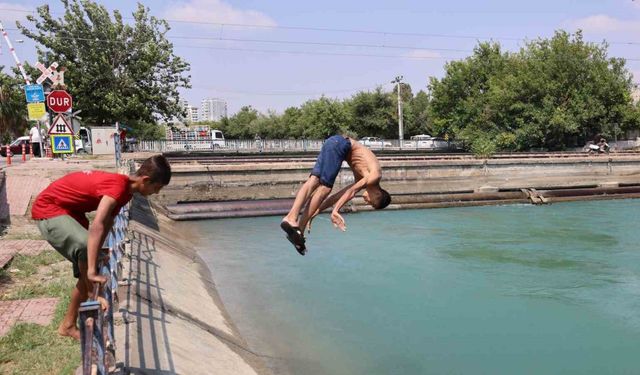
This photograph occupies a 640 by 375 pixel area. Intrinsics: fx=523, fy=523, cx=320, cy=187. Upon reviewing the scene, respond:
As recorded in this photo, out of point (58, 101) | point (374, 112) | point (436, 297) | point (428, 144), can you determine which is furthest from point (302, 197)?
point (374, 112)

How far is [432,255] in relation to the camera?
54.0ft

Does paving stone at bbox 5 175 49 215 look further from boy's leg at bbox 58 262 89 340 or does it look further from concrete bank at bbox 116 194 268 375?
boy's leg at bbox 58 262 89 340

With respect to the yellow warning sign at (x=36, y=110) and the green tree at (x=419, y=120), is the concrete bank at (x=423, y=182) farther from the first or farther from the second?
the green tree at (x=419, y=120)

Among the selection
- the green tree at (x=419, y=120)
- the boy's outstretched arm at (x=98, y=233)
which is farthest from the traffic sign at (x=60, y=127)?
the green tree at (x=419, y=120)

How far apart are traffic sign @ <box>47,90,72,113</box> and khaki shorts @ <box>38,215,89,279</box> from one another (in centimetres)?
1571

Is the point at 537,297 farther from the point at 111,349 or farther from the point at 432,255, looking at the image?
the point at 111,349

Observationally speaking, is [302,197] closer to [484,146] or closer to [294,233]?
[294,233]

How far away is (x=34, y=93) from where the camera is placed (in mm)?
19500

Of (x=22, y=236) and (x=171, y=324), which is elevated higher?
(x=22, y=236)

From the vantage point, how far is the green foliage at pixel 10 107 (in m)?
39.6

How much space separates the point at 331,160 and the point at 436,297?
23.1 feet

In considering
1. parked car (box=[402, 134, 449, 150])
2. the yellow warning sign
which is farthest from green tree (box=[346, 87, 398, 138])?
the yellow warning sign

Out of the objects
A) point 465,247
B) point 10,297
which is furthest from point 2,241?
point 465,247

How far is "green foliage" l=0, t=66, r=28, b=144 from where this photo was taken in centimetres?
3959
